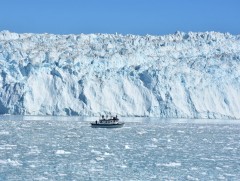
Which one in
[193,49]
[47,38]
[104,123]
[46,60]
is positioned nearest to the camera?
[104,123]

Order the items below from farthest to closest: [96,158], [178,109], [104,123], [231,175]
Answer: [178,109] → [104,123] → [96,158] → [231,175]

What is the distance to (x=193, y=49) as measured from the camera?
72.6m


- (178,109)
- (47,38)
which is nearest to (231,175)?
(178,109)

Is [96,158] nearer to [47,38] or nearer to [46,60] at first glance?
[46,60]

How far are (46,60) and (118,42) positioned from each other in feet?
44.8

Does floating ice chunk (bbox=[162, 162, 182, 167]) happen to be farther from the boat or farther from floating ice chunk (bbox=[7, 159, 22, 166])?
the boat

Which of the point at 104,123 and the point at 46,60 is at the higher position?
the point at 46,60

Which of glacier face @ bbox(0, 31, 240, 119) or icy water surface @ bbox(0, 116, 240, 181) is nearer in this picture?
icy water surface @ bbox(0, 116, 240, 181)

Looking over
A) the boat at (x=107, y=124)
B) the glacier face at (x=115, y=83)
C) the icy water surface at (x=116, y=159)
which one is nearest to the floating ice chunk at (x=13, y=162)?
the icy water surface at (x=116, y=159)

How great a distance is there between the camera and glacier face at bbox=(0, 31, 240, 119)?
58.6 meters

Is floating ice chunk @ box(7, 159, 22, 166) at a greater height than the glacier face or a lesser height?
lesser

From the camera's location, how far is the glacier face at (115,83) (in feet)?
192

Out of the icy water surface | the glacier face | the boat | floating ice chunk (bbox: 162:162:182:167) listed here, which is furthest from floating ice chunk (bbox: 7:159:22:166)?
the glacier face

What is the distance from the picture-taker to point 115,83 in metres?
60.8
